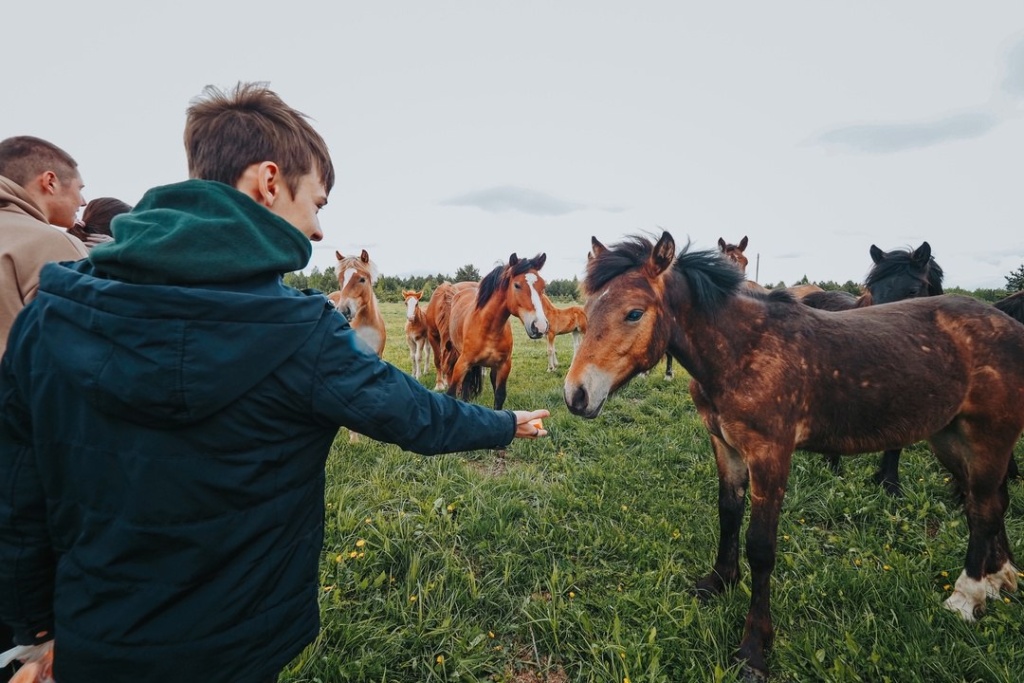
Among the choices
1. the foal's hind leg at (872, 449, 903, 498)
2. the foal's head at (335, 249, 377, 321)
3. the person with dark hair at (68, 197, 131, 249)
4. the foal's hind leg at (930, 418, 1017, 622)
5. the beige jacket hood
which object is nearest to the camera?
the beige jacket hood

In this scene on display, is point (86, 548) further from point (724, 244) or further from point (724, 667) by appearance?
point (724, 244)

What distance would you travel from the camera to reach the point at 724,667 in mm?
2672

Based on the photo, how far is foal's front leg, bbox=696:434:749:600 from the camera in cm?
324

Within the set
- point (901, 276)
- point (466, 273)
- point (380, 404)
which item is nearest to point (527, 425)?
point (380, 404)

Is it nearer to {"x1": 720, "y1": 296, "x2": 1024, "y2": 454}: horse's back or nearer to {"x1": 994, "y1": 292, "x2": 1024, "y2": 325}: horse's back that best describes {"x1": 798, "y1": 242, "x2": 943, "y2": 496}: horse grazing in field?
{"x1": 994, "y1": 292, "x2": 1024, "y2": 325}: horse's back

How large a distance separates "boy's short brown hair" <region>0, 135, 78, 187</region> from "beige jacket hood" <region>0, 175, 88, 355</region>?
0.45m

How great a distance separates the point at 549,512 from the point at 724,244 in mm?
8639

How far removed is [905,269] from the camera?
5.55 metres

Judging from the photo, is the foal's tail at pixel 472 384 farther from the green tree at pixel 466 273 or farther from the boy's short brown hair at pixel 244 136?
the green tree at pixel 466 273

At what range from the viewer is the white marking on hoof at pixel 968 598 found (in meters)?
2.95

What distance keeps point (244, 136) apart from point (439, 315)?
29.6ft

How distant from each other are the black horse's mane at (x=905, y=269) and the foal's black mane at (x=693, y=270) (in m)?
3.95

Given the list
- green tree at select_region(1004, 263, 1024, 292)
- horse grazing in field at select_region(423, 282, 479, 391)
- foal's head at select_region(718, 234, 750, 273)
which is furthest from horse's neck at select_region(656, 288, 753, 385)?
green tree at select_region(1004, 263, 1024, 292)

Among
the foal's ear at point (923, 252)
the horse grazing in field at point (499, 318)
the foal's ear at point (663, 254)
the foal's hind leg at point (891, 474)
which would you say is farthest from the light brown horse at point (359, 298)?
the foal's ear at point (923, 252)
